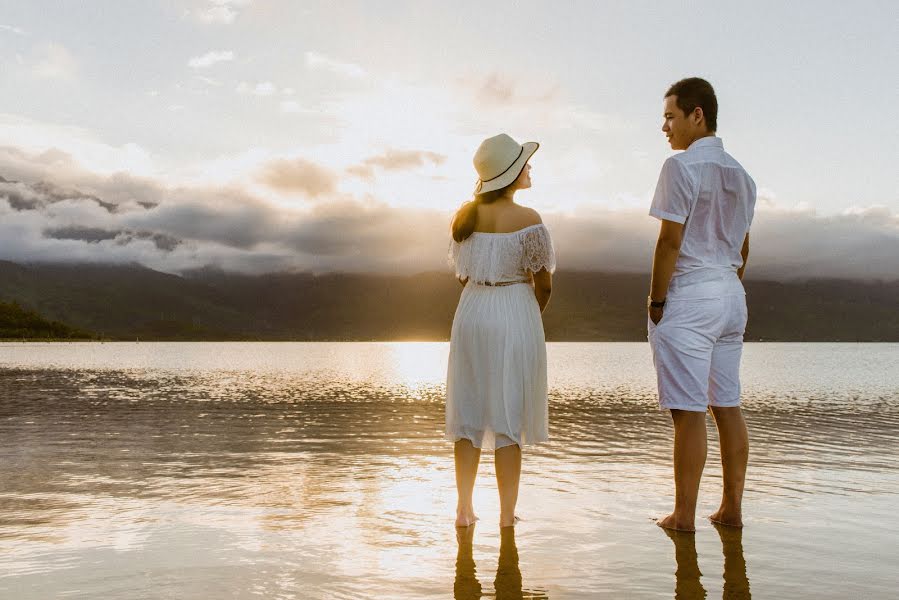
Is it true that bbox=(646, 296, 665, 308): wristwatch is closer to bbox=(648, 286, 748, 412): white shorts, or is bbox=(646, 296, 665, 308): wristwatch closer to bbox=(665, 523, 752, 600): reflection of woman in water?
bbox=(648, 286, 748, 412): white shorts

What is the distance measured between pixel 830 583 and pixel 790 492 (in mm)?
3072

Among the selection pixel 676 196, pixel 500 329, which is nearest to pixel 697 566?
pixel 500 329

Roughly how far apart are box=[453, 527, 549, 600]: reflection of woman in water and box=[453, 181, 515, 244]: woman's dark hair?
218cm

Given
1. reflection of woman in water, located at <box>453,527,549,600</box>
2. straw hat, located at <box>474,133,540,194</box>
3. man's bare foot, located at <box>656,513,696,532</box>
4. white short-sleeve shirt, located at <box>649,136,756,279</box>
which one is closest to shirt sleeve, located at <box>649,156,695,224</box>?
white short-sleeve shirt, located at <box>649,136,756,279</box>

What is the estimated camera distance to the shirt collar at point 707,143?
5336 mm

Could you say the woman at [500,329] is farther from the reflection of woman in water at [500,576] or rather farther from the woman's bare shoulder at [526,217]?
the reflection of woman in water at [500,576]

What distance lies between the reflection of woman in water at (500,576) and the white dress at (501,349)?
76 centimetres

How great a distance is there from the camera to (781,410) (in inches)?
746

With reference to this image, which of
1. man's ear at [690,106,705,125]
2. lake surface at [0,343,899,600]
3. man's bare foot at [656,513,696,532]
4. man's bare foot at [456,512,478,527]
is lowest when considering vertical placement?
lake surface at [0,343,899,600]

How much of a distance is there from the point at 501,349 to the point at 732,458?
6.12 feet

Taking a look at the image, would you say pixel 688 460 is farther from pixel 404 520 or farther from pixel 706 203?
pixel 404 520

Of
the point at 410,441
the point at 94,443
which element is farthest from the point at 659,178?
the point at 94,443

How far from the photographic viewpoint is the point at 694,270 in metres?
5.27

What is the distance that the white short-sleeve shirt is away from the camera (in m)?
5.16
